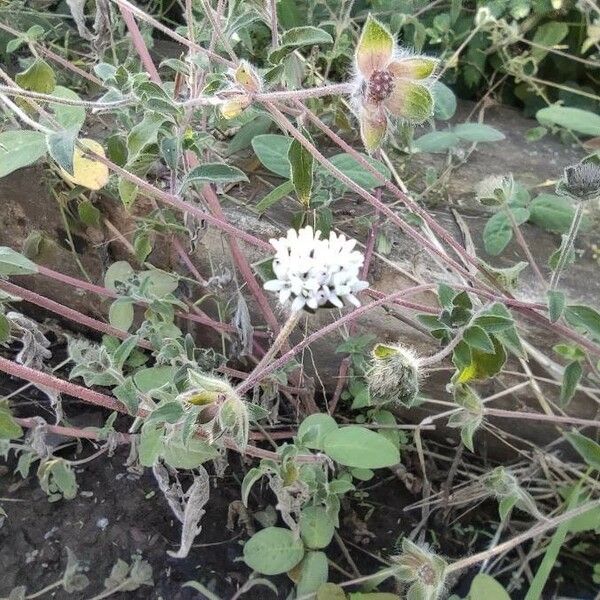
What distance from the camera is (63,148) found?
0.66 m

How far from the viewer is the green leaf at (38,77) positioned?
2.82ft

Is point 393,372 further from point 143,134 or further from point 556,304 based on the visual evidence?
point 143,134

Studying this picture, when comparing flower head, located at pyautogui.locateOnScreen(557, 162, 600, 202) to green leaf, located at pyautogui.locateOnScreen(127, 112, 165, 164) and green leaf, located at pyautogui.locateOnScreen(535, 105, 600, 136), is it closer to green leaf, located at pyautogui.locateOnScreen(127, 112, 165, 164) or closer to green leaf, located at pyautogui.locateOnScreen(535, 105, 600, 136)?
green leaf, located at pyautogui.locateOnScreen(535, 105, 600, 136)

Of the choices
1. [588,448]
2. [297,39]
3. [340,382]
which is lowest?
[340,382]

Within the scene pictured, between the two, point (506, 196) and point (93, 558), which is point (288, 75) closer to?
point (506, 196)

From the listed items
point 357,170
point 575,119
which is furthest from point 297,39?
point 575,119

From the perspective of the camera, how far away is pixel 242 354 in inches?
40.0

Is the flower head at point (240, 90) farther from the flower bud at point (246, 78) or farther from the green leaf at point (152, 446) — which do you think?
the green leaf at point (152, 446)

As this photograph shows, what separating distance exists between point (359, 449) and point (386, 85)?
40 cm

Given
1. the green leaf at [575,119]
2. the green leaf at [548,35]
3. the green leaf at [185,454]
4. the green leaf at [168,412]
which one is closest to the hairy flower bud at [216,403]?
the green leaf at [168,412]

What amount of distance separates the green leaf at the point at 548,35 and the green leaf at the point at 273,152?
643 mm

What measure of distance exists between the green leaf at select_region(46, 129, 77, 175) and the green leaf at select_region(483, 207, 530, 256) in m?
0.59

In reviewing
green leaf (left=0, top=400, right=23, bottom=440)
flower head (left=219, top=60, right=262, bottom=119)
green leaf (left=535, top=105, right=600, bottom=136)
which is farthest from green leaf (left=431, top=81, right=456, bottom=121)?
green leaf (left=0, top=400, right=23, bottom=440)

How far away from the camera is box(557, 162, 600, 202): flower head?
0.74m
